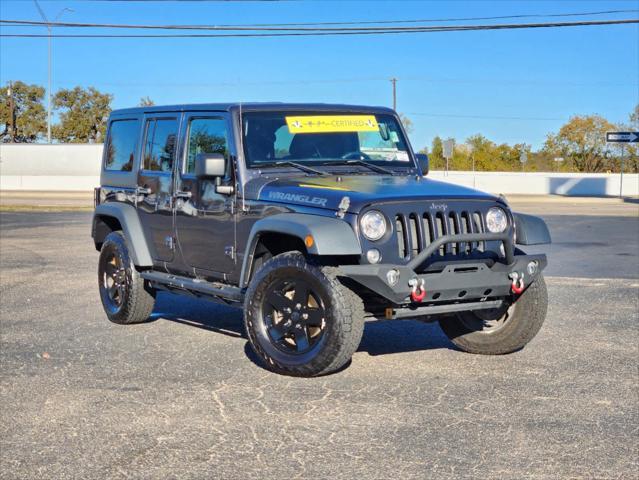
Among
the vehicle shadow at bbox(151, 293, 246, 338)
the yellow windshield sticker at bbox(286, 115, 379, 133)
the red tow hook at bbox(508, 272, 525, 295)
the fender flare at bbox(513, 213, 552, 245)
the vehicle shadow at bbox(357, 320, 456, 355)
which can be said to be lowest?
the vehicle shadow at bbox(151, 293, 246, 338)

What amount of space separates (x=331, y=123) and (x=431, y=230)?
5.82ft

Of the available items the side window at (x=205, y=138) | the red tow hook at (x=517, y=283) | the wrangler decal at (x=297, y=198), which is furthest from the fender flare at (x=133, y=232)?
the red tow hook at (x=517, y=283)

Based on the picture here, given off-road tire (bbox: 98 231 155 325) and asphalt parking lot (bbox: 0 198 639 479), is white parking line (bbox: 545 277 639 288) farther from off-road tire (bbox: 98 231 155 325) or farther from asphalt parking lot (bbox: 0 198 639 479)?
off-road tire (bbox: 98 231 155 325)

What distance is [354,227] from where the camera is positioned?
235 inches

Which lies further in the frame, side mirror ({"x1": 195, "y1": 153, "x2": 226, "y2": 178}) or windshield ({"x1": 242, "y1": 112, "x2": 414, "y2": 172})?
windshield ({"x1": 242, "y1": 112, "x2": 414, "y2": 172})

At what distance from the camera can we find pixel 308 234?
5965 millimetres

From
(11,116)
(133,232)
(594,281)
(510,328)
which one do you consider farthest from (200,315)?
(11,116)

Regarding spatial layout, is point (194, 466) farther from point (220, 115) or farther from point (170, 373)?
point (220, 115)

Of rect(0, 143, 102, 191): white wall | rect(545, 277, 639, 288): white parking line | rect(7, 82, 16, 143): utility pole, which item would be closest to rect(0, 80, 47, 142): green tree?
rect(7, 82, 16, 143): utility pole

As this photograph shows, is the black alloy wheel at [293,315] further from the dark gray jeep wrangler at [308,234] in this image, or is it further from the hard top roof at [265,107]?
the hard top roof at [265,107]

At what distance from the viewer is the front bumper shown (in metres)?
5.85

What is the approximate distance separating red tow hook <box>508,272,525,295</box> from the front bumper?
1 centimetres

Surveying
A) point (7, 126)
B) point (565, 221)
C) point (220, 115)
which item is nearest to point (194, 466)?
point (220, 115)

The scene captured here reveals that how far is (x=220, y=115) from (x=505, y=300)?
2.66 metres
